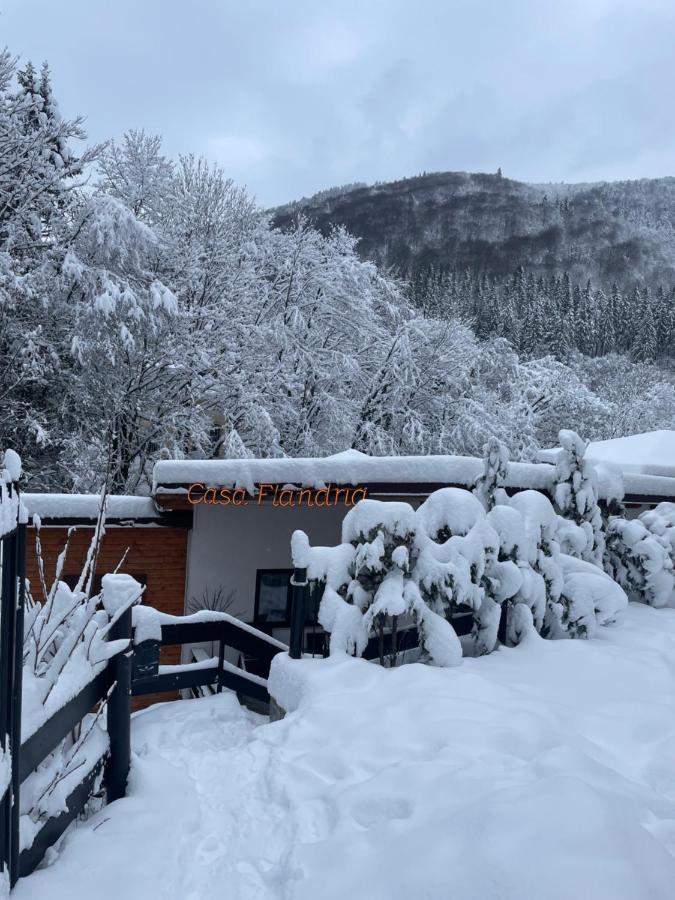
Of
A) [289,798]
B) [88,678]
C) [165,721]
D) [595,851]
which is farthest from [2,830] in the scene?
[165,721]

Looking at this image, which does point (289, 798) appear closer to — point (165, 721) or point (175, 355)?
point (165, 721)

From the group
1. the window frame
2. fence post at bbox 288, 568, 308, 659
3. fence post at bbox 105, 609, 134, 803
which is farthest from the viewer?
the window frame

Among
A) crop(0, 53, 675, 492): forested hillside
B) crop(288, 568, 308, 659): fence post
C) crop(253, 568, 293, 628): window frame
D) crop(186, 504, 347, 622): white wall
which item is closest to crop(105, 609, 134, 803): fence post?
crop(288, 568, 308, 659): fence post

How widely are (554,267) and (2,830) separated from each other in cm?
13041

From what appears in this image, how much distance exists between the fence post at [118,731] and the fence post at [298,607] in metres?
1.69

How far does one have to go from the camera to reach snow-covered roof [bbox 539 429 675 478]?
12633 mm

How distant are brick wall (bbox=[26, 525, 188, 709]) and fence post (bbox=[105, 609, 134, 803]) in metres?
5.52

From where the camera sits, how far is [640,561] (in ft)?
26.2

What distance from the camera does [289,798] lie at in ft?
11.9

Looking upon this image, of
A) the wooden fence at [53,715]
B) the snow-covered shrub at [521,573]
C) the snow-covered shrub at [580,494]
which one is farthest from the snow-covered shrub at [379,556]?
the snow-covered shrub at [580,494]

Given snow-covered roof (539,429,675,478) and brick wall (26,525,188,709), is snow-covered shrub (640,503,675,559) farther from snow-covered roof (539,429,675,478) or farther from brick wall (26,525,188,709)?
brick wall (26,525,188,709)

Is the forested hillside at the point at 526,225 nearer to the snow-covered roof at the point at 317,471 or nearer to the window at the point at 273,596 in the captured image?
the window at the point at 273,596

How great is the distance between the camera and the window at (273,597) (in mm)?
10359

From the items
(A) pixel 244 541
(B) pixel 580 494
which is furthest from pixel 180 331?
(B) pixel 580 494
